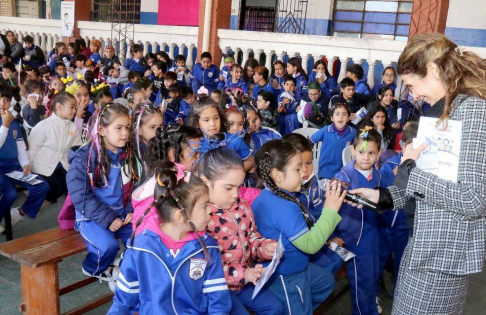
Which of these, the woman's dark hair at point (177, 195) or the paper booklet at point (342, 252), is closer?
the woman's dark hair at point (177, 195)

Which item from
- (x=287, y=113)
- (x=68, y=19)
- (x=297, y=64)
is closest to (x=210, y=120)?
(x=287, y=113)

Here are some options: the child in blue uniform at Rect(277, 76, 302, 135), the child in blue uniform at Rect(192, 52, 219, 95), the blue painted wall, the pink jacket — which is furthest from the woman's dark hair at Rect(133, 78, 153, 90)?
the blue painted wall

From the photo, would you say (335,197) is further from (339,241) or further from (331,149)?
(331,149)

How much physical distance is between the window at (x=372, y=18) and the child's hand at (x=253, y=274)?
996cm

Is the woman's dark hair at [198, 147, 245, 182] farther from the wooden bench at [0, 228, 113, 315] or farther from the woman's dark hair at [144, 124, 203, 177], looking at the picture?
the wooden bench at [0, 228, 113, 315]

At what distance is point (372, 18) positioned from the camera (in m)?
11.3

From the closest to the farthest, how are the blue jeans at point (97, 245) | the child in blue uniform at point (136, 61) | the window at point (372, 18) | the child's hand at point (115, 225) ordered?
the blue jeans at point (97, 245) → the child's hand at point (115, 225) → the child in blue uniform at point (136, 61) → the window at point (372, 18)

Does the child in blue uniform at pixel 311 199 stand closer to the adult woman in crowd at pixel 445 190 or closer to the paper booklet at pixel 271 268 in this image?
the paper booklet at pixel 271 268

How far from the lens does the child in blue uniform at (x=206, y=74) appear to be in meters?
7.62

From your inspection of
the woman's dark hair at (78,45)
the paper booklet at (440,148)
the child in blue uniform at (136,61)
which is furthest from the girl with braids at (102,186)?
the woman's dark hair at (78,45)

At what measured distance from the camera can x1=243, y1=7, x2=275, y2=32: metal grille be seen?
43.5 feet

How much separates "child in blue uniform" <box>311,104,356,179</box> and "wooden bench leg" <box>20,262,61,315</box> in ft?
8.77

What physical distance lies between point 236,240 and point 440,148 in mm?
1038

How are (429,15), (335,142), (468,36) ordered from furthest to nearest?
(468,36)
(429,15)
(335,142)
